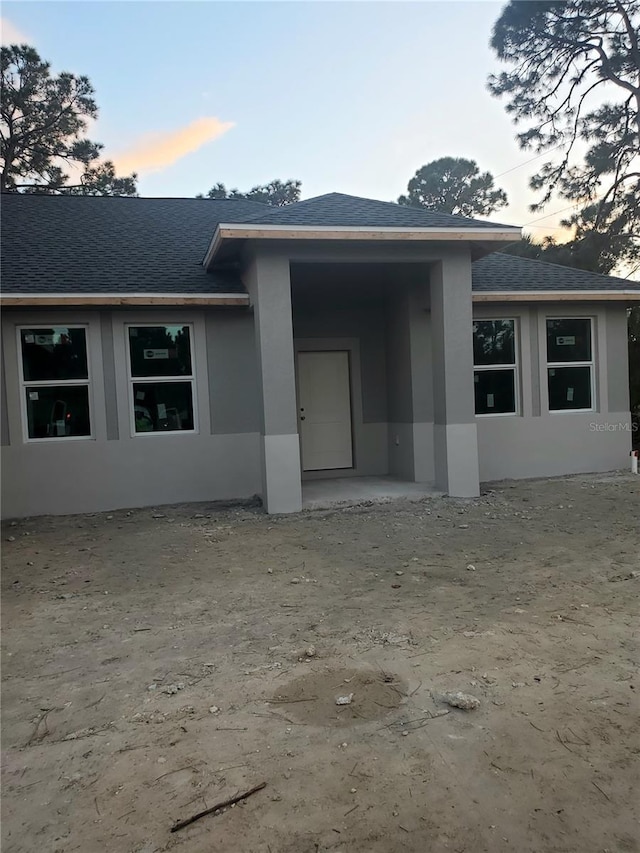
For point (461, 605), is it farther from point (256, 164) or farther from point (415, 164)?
point (415, 164)

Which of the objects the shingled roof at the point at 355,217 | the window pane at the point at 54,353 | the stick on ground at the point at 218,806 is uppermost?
the shingled roof at the point at 355,217

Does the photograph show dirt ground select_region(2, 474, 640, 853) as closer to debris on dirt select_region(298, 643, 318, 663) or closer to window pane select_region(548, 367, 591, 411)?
debris on dirt select_region(298, 643, 318, 663)

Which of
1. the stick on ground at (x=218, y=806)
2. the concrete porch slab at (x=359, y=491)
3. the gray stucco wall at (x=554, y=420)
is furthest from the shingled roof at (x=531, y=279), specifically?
the stick on ground at (x=218, y=806)

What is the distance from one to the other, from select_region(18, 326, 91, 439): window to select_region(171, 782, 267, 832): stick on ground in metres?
6.72

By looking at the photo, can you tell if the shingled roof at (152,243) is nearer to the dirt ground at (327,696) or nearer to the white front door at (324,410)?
the white front door at (324,410)

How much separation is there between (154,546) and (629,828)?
505cm

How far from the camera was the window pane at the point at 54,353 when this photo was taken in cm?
793

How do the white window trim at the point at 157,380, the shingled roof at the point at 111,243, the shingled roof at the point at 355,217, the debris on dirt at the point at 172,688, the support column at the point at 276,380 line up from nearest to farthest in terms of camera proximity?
the debris on dirt at the point at 172,688 → the shingled roof at the point at 355,217 → the support column at the point at 276,380 → the shingled roof at the point at 111,243 → the white window trim at the point at 157,380

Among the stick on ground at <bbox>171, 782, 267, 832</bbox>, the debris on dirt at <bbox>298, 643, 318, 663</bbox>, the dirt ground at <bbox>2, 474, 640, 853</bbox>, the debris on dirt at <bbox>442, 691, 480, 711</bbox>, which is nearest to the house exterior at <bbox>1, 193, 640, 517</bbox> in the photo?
the dirt ground at <bbox>2, 474, 640, 853</bbox>

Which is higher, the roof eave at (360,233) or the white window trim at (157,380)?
the roof eave at (360,233)

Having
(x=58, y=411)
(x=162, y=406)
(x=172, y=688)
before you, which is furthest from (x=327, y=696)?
(x=58, y=411)

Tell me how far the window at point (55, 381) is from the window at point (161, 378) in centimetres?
66

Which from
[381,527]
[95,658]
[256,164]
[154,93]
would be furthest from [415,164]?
[95,658]

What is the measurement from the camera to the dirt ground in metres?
2.08
